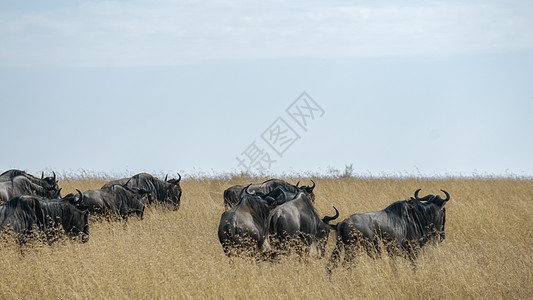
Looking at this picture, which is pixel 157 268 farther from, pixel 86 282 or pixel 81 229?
pixel 81 229

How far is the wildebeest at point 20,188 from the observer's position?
12.1 m

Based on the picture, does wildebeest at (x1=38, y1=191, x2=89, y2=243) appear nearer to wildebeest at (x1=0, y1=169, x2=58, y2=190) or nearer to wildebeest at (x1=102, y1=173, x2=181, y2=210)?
wildebeest at (x1=0, y1=169, x2=58, y2=190)

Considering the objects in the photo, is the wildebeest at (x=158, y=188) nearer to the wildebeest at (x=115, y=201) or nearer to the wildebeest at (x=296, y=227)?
the wildebeest at (x=115, y=201)

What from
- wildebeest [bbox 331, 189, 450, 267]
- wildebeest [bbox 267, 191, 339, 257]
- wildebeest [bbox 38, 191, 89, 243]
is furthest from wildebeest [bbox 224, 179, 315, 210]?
wildebeest [bbox 38, 191, 89, 243]

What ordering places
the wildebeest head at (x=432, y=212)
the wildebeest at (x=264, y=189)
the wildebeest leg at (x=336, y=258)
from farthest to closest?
1. the wildebeest at (x=264, y=189)
2. the wildebeest head at (x=432, y=212)
3. the wildebeest leg at (x=336, y=258)

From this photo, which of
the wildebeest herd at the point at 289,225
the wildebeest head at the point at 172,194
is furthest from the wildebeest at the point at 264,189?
the wildebeest head at the point at 172,194

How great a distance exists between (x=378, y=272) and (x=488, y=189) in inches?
467

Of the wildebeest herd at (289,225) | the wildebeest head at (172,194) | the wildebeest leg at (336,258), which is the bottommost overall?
the wildebeest head at (172,194)

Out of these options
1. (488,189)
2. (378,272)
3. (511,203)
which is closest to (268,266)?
(378,272)

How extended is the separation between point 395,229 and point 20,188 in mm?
7982

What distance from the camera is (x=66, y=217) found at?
924 cm

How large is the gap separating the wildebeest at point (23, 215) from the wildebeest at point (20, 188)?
3.05 metres

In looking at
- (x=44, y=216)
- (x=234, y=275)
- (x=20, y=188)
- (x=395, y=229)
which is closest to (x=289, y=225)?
(x=234, y=275)

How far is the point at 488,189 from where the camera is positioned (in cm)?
1833
